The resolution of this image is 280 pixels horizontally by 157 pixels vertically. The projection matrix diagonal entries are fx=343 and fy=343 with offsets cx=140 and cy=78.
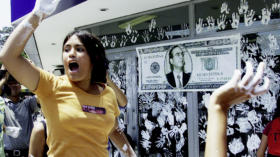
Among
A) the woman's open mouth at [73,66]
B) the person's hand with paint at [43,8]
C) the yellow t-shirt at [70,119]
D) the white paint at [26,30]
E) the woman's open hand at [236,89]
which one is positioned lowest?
the yellow t-shirt at [70,119]

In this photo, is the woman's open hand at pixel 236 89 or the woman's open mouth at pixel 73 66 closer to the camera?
the woman's open hand at pixel 236 89

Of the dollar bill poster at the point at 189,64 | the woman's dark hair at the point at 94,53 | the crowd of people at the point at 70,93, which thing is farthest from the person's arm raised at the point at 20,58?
the dollar bill poster at the point at 189,64

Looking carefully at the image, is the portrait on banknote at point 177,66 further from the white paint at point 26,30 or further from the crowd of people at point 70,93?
the white paint at point 26,30

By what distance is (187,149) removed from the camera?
546 centimetres

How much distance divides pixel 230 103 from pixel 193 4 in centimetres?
458

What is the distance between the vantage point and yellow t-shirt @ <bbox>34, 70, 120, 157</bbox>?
1881 millimetres

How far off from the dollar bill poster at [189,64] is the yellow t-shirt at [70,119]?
3.31 metres

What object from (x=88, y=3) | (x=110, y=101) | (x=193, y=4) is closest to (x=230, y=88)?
(x=110, y=101)

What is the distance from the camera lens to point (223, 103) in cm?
99

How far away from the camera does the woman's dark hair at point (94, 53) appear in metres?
2.19

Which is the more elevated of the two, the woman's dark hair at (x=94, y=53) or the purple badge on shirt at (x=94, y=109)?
the woman's dark hair at (x=94, y=53)

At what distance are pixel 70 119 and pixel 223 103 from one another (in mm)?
1102

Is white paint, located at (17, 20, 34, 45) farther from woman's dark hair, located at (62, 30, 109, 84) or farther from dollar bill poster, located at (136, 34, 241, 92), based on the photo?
dollar bill poster, located at (136, 34, 241, 92)

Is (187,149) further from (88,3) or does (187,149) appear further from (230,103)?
(230,103)
